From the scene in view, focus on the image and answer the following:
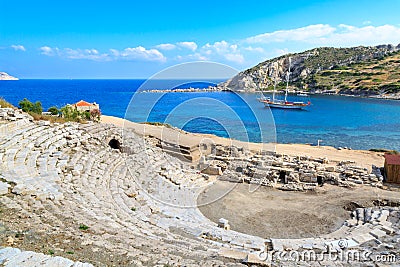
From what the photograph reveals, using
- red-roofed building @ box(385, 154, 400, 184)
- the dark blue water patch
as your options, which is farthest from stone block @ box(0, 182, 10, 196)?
the dark blue water patch

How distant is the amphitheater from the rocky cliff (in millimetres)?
80848

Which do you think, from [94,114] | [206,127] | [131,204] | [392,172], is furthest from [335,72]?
[131,204]

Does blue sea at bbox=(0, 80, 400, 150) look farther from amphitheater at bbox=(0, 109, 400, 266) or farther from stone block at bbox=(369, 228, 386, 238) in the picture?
stone block at bbox=(369, 228, 386, 238)

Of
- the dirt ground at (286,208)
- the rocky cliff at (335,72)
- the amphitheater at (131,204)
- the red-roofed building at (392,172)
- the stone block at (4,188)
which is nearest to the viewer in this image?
the amphitheater at (131,204)

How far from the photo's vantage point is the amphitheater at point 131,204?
6.05 m

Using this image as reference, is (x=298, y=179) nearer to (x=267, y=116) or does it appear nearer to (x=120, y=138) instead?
(x=120, y=138)

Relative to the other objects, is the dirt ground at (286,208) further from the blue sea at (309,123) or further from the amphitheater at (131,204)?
the blue sea at (309,123)

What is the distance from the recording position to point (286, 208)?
1400cm

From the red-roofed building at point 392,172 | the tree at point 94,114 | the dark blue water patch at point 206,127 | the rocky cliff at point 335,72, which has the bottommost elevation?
the dark blue water patch at point 206,127

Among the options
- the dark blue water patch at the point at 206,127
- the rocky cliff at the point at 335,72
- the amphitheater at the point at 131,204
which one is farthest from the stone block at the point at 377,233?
the rocky cliff at the point at 335,72

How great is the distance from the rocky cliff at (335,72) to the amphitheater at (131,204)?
8085 centimetres

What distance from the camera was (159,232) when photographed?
28.5ft

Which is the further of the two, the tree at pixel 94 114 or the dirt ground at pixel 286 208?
the tree at pixel 94 114

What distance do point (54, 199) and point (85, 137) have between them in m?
8.47
